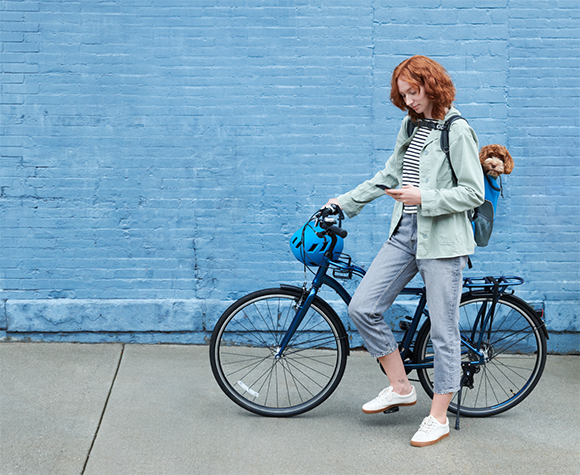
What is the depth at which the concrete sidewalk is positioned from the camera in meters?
3.32

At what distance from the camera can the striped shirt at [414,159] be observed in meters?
3.43

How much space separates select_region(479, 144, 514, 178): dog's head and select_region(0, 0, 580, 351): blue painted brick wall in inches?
54.1

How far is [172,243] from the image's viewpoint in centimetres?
497

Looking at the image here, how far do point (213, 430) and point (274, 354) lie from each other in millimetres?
540

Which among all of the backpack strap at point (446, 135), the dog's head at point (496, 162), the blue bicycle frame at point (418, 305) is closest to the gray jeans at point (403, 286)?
the blue bicycle frame at point (418, 305)

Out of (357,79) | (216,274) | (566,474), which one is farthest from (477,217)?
(216,274)

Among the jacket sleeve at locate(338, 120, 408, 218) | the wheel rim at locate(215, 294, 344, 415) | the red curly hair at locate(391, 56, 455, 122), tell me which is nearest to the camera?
the red curly hair at locate(391, 56, 455, 122)

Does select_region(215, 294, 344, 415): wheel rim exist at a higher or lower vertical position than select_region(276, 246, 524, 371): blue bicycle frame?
lower

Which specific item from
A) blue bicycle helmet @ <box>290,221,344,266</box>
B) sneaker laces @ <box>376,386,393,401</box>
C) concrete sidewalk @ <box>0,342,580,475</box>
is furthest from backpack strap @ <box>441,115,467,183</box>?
concrete sidewalk @ <box>0,342,580,475</box>

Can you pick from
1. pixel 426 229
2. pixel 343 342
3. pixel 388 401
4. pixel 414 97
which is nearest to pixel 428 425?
pixel 388 401

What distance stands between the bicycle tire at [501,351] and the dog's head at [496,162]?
694 mm

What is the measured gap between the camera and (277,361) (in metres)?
3.94

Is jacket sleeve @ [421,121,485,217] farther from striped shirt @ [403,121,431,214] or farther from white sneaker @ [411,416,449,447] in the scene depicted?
white sneaker @ [411,416,449,447]

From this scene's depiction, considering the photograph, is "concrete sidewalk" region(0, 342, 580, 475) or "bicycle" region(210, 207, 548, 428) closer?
"concrete sidewalk" region(0, 342, 580, 475)
